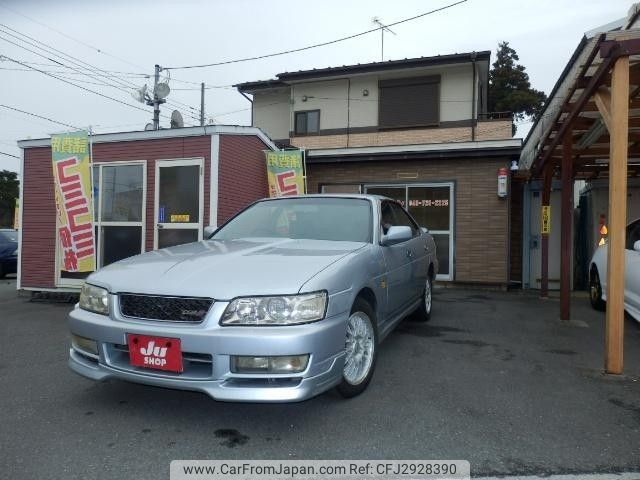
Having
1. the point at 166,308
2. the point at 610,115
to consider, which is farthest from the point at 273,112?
the point at 166,308

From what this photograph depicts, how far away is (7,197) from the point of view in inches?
1414

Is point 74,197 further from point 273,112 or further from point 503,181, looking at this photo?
point 273,112

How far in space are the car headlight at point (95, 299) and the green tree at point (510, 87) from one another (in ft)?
78.7

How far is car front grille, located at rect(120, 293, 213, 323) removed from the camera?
8.70ft

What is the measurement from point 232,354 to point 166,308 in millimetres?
508

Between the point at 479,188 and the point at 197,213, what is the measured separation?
554 cm

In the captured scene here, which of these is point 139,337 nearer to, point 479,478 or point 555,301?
point 479,478

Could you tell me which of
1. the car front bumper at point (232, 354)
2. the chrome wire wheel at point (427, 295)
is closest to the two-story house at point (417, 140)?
the chrome wire wheel at point (427, 295)

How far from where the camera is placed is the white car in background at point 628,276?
17.6ft

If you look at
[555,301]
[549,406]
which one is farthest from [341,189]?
[549,406]

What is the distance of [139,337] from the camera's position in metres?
2.65

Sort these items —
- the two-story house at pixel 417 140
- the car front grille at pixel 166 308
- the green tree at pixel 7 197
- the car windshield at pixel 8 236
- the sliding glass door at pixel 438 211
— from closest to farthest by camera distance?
the car front grille at pixel 166 308, the two-story house at pixel 417 140, the sliding glass door at pixel 438 211, the car windshield at pixel 8 236, the green tree at pixel 7 197

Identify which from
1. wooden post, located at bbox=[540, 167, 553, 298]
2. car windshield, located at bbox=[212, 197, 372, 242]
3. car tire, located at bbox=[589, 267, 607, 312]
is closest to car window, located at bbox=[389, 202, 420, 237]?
car windshield, located at bbox=[212, 197, 372, 242]

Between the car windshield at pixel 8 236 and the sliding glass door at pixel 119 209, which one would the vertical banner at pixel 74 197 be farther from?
the car windshield at pixel 8 236
